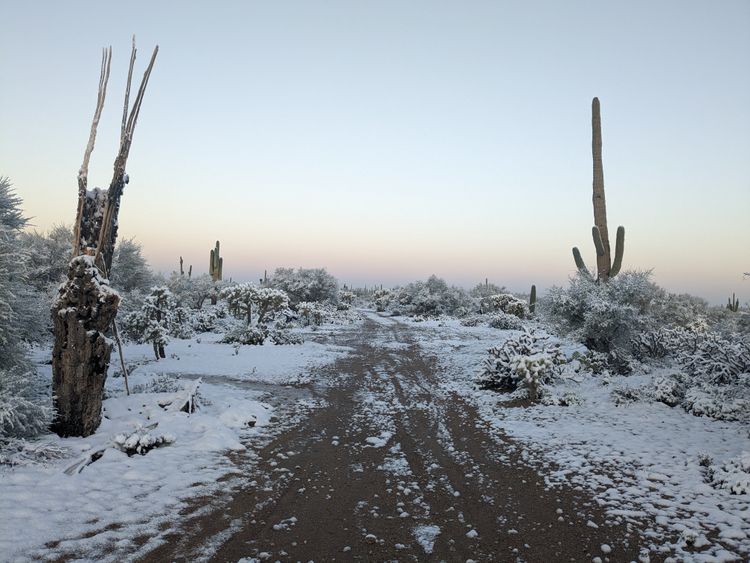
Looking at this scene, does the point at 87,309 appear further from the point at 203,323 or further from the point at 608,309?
the point at 203,323

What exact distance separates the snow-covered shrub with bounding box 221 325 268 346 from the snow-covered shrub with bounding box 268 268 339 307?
68.9ft

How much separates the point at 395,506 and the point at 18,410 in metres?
5.71

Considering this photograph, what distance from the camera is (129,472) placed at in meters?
6.01

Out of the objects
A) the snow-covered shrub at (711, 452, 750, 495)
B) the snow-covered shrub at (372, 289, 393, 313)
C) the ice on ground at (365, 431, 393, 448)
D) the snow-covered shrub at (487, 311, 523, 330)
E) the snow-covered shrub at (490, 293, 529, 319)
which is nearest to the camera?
the snow-covered shrub at (711, 452, 750, 495)

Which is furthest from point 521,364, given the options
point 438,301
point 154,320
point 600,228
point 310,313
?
point 438,301

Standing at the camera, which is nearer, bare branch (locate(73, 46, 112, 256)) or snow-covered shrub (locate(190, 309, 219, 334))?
bare branch (locate(73, 46, 112, 256))

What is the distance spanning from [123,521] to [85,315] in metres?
3.68

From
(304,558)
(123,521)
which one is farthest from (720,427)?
(123,521)

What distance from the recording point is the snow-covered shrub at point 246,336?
20.7m

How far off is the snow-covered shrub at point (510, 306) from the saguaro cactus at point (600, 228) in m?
23.1

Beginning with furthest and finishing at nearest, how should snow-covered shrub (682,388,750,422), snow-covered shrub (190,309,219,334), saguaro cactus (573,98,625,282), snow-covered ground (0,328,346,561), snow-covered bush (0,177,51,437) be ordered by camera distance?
snow-covered shrub (190,309,219,334)
saguaro cactus (573,98,625,282)
snow-covered shrub (682,388,750,422)
snow-covered bush (0,177,51,437)
snow-covered ground (0,328,346,561)

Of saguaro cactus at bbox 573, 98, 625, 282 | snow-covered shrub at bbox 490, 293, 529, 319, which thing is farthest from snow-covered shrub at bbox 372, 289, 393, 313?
saguaro cactus at bbox 573, 98, 625, 282

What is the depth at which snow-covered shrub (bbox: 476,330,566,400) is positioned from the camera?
431 inches

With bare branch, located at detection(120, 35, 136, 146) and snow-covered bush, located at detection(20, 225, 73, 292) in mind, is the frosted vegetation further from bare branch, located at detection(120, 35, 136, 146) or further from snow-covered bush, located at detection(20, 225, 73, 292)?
bare branch, located at detection(120, 35, 136, 146)
